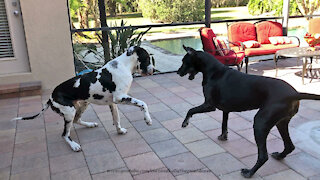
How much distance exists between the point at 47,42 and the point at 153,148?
3.35 m

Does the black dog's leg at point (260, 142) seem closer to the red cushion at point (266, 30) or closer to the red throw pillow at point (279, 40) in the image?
the red throw pillow at point (279, 40)

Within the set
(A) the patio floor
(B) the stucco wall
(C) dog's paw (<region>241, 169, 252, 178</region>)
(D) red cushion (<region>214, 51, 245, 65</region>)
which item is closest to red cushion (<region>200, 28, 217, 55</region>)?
(D) red cushion (<region>214, 51, 245, 65</region>)

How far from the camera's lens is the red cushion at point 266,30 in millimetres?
7215

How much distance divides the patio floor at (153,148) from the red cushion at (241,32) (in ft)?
9.58

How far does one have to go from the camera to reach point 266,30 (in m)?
7.25

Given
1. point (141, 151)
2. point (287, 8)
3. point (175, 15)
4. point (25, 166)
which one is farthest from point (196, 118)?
point (175, 15)

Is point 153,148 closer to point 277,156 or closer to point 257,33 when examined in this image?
point 277,156

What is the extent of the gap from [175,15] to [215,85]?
19.5 m

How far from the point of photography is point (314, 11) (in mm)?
13867

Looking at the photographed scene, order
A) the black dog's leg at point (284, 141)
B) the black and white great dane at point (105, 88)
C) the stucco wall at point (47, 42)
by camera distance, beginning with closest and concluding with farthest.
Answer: the black dog's leg at point (284, 141) → the black and white great dane at point (105, 88) → the stucco wall at point (47, 42)

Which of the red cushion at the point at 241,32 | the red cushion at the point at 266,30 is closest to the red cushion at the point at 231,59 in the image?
the red cushion at the point at 241,32

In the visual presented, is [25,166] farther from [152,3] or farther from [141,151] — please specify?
[152,3]

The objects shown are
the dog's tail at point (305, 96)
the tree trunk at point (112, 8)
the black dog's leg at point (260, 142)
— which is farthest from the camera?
the tree trunk at point (112, 8)

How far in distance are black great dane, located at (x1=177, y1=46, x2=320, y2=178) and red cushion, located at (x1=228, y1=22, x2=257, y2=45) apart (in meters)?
4.25
